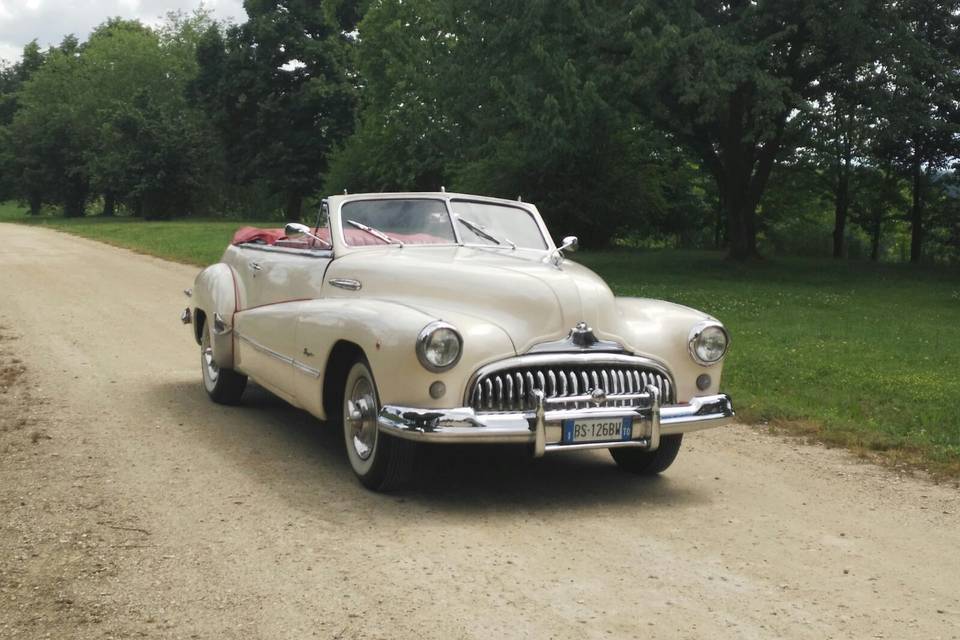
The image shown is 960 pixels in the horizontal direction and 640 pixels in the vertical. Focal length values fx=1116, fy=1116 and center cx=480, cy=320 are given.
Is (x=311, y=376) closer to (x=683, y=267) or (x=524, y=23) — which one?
(x=524, y=23)

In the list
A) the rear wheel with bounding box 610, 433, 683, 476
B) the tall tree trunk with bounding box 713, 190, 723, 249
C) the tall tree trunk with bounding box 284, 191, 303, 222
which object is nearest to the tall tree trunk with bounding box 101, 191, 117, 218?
the tall tree trunk with bounding box 284, 191, 303, 222

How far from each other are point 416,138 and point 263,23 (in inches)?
555

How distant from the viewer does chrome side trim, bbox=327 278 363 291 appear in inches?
263

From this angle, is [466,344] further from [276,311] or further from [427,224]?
[276,311]

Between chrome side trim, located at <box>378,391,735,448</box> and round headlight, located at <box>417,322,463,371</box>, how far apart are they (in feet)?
0.77

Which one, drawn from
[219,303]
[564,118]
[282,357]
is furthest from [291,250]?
[564,118]

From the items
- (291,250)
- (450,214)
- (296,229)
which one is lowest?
(291,250)

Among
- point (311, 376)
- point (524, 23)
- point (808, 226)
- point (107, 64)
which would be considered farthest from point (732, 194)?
point (107, 64)

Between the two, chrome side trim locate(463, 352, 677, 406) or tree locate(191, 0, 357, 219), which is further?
tree locate(191, 0, 357, 219)

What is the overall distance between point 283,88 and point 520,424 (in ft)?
163

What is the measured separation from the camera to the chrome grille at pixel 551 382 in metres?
5.62

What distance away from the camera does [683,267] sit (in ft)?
88.4

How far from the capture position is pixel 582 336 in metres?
5.87

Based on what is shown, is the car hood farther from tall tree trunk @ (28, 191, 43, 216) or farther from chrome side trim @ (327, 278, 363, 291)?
tall tree trunk @ (28, 191, 43, 216)
